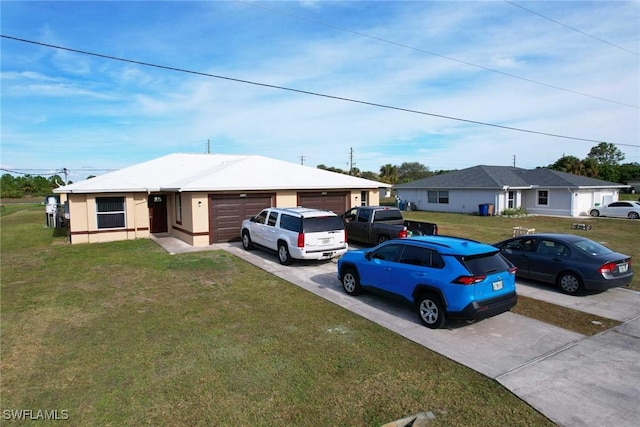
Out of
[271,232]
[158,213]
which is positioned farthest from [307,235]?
[158,213]

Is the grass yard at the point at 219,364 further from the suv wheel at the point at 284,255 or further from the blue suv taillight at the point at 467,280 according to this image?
the suv wheel at the point at 284,255

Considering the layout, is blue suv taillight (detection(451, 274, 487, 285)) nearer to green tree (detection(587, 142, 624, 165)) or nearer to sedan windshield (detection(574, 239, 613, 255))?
sedan windshield (detection(574, 239, 613, 255))

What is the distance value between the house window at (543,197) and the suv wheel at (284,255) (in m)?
28.3

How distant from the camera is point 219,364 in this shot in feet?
18.5

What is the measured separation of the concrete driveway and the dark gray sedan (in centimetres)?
40

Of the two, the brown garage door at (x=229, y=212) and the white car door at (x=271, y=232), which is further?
the brown garage door at (x=229, y=212)

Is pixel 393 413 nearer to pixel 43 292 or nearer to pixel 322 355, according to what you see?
pixel 322 355

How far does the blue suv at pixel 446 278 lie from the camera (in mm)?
6520

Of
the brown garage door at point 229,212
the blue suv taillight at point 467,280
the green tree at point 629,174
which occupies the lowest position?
the blue suv taillight at point 467,280

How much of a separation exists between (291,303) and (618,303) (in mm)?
7490

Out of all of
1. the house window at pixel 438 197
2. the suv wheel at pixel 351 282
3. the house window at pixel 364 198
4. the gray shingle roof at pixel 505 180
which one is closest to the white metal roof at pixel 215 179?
the house window at pixel 364 198

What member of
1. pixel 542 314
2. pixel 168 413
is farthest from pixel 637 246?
pixel 168 413

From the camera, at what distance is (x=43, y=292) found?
9.51m

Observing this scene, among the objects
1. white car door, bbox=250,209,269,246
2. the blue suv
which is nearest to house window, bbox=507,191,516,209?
white car door, bbox=250,209,269,246
